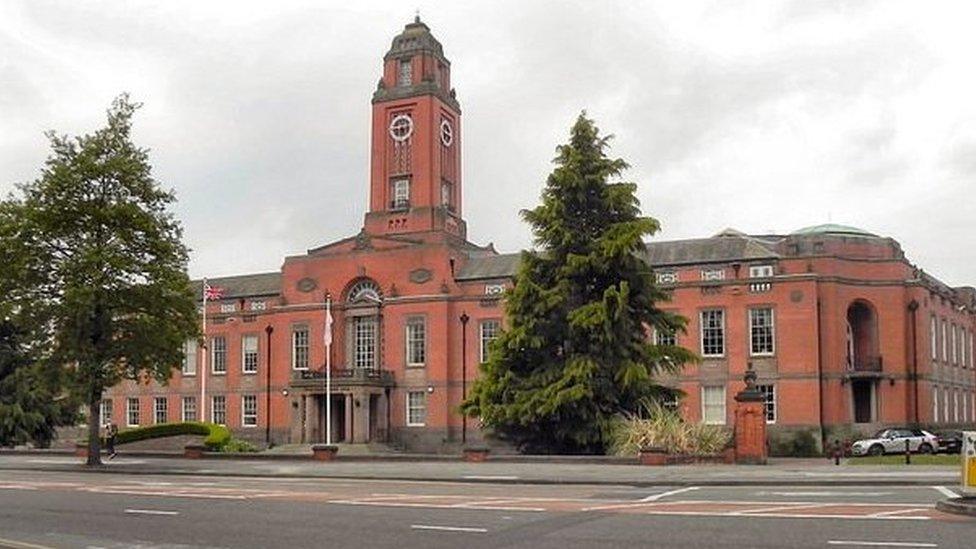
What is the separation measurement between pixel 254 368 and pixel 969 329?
42.8 meters

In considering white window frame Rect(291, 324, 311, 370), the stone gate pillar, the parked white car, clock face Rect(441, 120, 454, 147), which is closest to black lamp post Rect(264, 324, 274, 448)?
white window frame Rect(291, 324, 311, 370)

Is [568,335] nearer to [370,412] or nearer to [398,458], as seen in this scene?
[398,458]

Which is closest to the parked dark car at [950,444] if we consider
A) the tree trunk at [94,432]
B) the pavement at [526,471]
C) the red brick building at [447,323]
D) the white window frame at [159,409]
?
the red brick building at [447,323]

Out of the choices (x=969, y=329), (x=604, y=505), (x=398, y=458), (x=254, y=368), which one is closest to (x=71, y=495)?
(x=604, y=505)

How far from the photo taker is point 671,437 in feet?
113

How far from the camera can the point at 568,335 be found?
39656mm

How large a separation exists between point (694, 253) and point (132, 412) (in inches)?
1483

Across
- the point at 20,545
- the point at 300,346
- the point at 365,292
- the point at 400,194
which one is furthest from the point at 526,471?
the point at 400,194

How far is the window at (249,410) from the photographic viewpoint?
66.5m

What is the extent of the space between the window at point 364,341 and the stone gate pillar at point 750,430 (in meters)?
31.9

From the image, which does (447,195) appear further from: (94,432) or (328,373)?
(94,432)

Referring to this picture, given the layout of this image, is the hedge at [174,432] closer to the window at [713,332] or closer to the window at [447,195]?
the window at [447,195]

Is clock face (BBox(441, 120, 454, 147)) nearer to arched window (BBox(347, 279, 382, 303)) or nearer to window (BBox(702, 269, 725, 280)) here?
arched window (BBox(347, 279, 382, 303))

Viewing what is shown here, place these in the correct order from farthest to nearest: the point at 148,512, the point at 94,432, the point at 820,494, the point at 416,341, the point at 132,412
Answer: the point at 132,412 → the point at 416,341 → the point at 94,432 → the point at 820,494 → the point at 148,512
